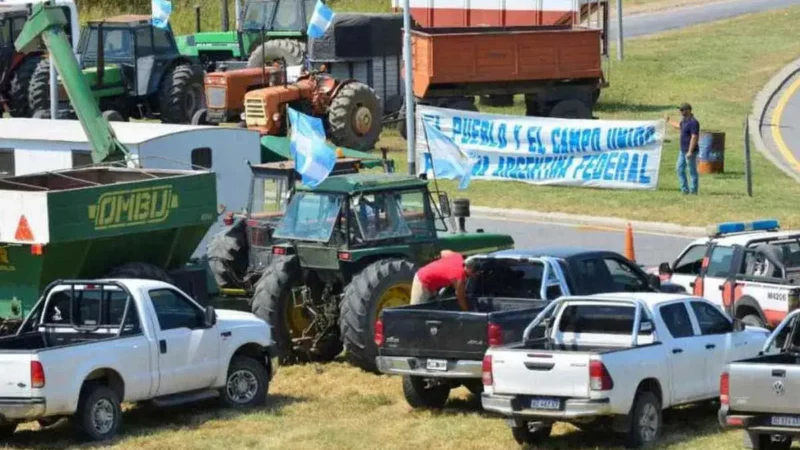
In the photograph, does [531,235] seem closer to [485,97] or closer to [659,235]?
[659,235]

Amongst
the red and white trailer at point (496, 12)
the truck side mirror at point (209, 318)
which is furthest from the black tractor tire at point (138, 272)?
the red and white trailer at point (496, 12)

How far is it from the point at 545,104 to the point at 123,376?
2744cm

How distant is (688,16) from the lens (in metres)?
68.0

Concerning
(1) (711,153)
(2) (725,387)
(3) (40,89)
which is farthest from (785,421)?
(3) (40,89)

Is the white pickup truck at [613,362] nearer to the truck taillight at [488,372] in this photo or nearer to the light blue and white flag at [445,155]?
the truck taillight at [488,372]

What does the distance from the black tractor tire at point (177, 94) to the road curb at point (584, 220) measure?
36.3 ft

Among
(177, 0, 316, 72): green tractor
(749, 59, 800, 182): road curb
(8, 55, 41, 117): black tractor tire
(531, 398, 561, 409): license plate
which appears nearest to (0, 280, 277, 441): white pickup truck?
(531, 398, 561, 409): license plate

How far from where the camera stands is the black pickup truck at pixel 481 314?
56.2ft

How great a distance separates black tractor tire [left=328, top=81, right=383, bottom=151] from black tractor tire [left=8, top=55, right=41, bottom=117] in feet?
28.3

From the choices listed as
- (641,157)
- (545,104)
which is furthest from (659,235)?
(545,104)

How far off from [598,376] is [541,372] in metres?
0.55

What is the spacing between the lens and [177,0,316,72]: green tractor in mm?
43344

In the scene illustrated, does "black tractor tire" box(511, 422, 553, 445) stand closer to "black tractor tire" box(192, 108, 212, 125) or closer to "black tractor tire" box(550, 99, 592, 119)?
"black tractor tire" box(192, 108, 212, 125)

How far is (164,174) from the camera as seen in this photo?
2345 cm
